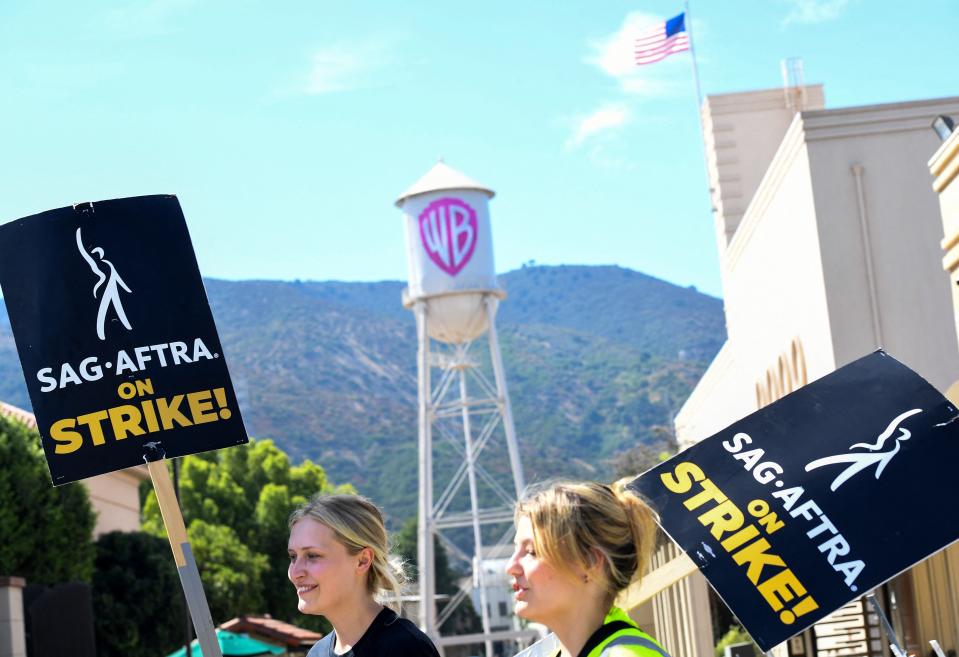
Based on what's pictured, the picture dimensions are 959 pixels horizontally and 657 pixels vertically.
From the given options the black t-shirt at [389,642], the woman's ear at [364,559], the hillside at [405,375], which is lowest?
the black t-shirt at [389,642]

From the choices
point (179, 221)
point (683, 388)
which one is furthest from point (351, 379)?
point (179, 221)

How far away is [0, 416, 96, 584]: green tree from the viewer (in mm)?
25516

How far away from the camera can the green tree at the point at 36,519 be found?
2552cm

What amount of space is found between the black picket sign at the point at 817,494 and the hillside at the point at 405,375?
363 ft

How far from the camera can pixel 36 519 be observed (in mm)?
26422

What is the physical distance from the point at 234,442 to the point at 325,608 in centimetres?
117

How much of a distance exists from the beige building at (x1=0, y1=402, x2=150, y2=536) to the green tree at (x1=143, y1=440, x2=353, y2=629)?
5.19 meters

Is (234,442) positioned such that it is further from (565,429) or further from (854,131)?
(565,429)

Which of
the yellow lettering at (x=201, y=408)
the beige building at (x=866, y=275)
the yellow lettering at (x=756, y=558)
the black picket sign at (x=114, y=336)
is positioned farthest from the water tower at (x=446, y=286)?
the yellow lettering at (x=756, y=558)

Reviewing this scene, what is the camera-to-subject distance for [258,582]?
144ft

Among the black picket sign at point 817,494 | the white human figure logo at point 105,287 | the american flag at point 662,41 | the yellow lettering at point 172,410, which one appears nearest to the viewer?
the black picket sign at point 817,494

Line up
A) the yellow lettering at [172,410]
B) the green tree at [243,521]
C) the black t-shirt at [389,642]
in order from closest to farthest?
the black t-shirt at [389,642]
the yellow lettering at [172,410]
the green tree at [243,521]

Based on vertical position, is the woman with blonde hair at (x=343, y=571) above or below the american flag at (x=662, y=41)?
below

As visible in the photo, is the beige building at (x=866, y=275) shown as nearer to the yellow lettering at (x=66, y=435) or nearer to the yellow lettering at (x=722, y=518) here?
the yellow lettering at (x=722, y=518)
